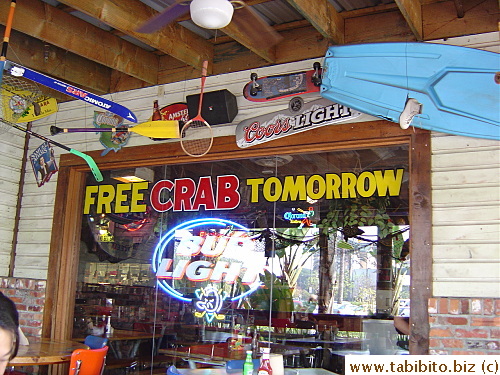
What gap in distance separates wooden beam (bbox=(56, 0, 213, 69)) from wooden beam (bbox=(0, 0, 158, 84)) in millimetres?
599

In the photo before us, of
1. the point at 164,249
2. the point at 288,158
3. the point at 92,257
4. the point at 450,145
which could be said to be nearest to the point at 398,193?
the point at 450,145

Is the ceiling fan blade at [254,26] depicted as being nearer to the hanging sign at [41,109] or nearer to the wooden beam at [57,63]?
the wooden beam at [57,63]

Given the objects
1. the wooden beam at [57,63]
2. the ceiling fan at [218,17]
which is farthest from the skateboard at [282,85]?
the wooden beam at [57,63]

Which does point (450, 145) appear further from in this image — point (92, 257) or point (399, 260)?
point (92, 257)

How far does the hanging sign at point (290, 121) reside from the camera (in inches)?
161

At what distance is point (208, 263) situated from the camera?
17.0 ft

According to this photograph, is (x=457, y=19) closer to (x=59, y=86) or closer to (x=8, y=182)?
(x=59, y=86)

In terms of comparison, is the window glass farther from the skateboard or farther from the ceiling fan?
the ceiling fan

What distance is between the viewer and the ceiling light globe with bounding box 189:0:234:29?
272 cm

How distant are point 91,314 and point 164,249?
101 centimetres

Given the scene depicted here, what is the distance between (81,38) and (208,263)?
2329 mm

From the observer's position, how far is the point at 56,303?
5141 mm

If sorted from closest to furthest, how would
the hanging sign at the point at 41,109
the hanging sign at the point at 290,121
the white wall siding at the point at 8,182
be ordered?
the hanging sign at the point at 290,121, the hanging sign at the point at 41,109, the white wall siding at the point at 8,182

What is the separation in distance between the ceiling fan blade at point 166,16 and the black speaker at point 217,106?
4.65 ft
